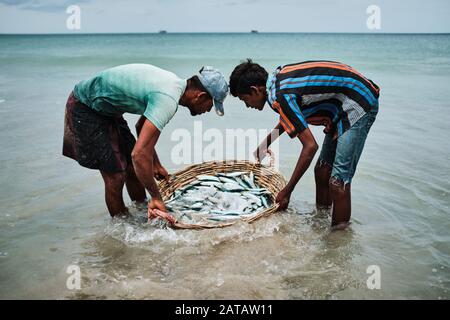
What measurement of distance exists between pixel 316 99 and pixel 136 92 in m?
1.56

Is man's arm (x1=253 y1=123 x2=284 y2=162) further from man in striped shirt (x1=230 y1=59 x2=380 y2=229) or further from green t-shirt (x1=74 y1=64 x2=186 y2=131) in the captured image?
green t-shirt (x1=74 y1=64 x2=186 y2=131)

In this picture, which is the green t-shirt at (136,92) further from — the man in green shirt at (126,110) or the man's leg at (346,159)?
the man's leg at (346,159)

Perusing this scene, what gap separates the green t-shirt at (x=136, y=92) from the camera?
3.04m

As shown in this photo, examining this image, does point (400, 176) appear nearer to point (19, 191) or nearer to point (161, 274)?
point (161, 274)

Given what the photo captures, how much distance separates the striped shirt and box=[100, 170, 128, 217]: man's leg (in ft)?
5.49

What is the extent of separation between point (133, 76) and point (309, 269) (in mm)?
2276

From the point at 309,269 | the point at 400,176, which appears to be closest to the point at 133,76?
the point at 309,269

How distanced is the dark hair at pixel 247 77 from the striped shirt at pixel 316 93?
0.08 metres

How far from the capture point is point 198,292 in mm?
3062

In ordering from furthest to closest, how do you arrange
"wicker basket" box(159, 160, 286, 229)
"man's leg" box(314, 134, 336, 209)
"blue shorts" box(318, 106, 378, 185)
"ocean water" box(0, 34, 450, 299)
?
1. "wicker basket" box(159, 160, 286, 229)
2. "man's leg" box(314, 134, 336, 209)
3. "blue shorts" box(318, 106, 378, 185)
4. "ocean water" box(0, 34, 450, 299)

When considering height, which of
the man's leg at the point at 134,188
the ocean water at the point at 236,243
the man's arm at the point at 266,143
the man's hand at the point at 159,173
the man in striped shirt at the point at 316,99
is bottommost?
the ocean water at the point at 236,243

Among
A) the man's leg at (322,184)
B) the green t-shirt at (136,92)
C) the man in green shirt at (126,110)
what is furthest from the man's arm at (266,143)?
the green t-shirt at (136,92)

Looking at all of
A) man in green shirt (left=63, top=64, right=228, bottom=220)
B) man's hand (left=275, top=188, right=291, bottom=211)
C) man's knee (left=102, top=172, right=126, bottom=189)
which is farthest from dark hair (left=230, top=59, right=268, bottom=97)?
man's knee (left=102, top=172, right=126, bottom=189)

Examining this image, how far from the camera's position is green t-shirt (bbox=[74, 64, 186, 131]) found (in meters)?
3.04
